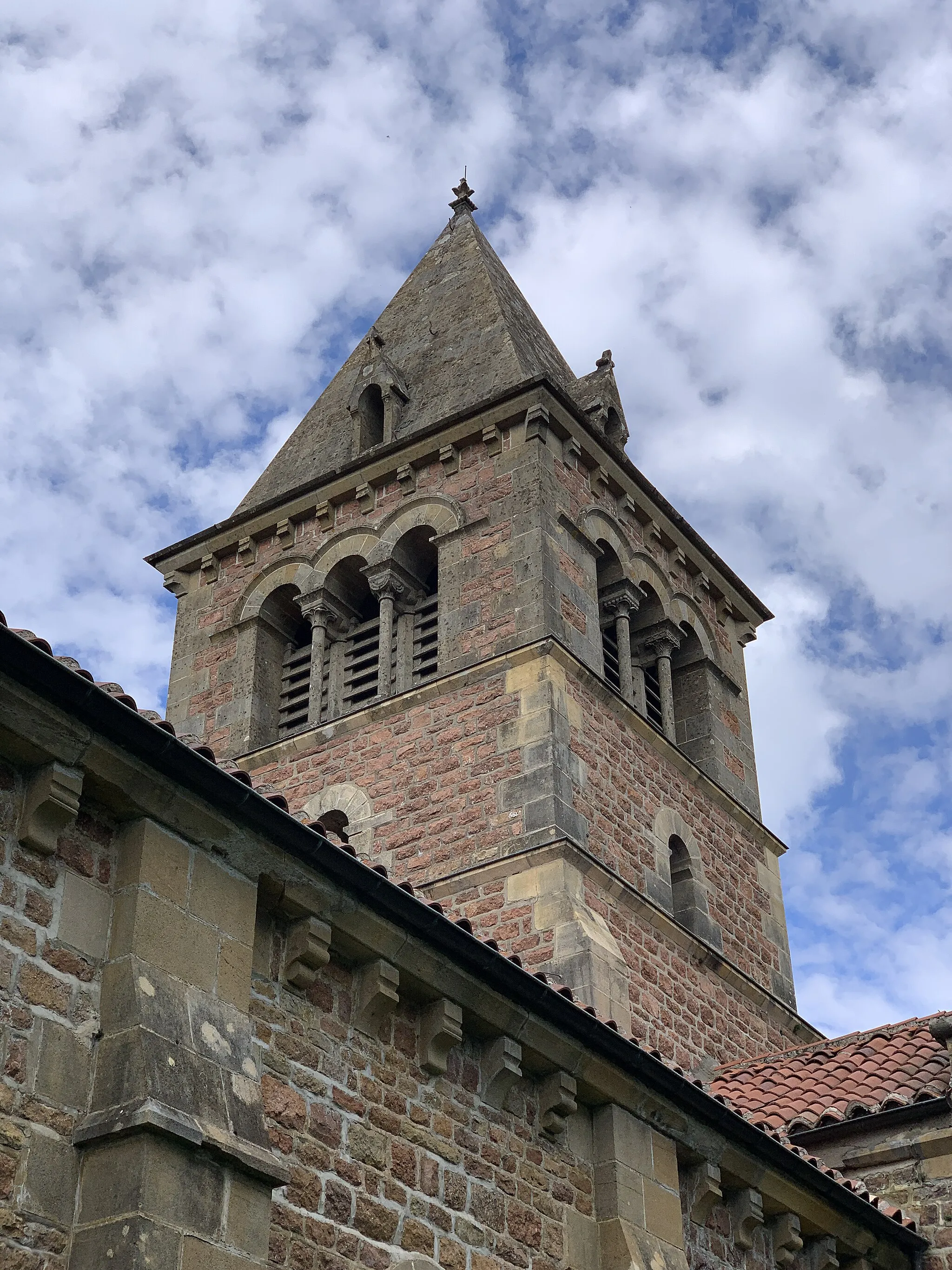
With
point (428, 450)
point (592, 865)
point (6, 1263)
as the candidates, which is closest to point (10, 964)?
point (6, 1263)

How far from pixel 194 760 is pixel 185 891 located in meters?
0.54

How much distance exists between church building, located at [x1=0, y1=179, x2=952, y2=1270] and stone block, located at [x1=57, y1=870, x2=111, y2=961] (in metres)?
0.01

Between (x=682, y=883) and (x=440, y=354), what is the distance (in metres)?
7.54

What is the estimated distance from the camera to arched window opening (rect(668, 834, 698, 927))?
16.9 metres

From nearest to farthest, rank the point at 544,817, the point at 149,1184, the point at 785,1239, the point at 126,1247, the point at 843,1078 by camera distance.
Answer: the point at 126,1247
the point at 149,1184
the point at 785,1239
the point at 843,1078
the point at 544,817

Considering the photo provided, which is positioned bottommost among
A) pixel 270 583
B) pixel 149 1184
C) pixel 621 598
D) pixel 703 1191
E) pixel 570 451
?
pixel 149 1184

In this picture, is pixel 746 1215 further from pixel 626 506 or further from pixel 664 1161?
pixel 626 506

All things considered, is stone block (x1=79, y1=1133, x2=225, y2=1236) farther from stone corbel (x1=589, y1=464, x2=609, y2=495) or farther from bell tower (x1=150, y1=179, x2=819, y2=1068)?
stone corbel (x1=589, y1=464, x2=609, y2=495)

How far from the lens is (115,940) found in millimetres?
6523

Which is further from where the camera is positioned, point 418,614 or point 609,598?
point 609,598

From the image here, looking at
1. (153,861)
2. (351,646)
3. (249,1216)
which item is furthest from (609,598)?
(249,1216)

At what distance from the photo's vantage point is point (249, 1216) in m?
6.26

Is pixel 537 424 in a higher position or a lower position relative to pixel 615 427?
lower

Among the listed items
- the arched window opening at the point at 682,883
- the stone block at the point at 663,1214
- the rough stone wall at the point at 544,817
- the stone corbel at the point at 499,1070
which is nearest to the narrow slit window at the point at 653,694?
the rough stone wall at the point at 544,817
